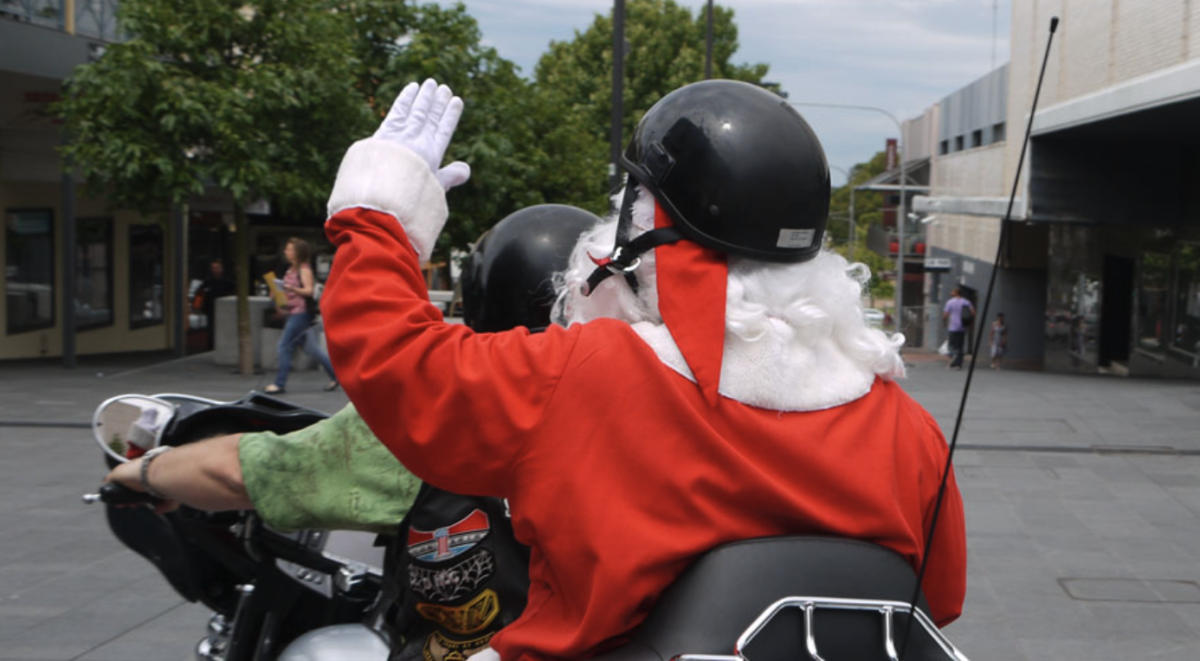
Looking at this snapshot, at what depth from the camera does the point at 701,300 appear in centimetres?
164

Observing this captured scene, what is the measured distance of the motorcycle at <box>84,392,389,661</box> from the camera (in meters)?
2.46

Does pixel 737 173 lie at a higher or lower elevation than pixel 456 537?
higher

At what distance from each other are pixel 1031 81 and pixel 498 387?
2685cm

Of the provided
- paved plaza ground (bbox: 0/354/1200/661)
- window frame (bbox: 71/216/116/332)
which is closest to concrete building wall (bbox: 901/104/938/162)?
window frame (bbox: 71/216/116/332)

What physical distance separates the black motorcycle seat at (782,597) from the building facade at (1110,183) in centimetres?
1419

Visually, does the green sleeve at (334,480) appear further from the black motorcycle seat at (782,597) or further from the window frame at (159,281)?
the window frame at (159,281)

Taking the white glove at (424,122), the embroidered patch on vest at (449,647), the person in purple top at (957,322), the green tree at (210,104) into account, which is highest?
the green tree at (210,104)

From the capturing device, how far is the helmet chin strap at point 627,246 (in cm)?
171

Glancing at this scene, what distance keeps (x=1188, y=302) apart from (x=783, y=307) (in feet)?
70.3

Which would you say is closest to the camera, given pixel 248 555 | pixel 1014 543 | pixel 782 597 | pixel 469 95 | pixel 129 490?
pixel 782 597

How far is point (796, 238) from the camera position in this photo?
1728mm

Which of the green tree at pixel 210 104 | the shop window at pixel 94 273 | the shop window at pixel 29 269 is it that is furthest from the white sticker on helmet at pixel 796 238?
the shop window at pixel 94 273

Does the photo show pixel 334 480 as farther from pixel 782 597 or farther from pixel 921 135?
pixel 921 135

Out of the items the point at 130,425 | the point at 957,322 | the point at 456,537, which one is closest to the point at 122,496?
the point at 130,425
